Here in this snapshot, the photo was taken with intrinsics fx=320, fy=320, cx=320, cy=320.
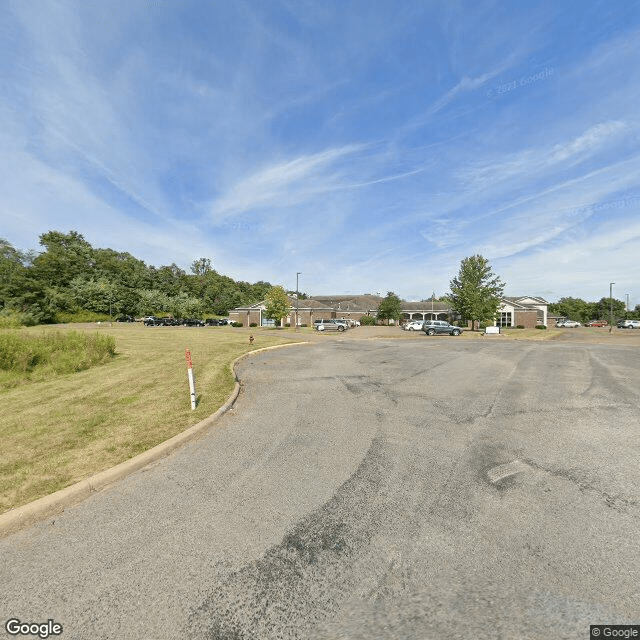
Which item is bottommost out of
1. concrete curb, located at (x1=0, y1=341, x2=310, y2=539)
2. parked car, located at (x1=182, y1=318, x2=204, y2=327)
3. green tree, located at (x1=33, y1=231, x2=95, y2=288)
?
→ concrete curb, located at (x1=0, y1=341, x2=310, y2=539)

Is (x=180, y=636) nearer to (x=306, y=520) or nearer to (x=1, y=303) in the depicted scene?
(x=306, y=520)

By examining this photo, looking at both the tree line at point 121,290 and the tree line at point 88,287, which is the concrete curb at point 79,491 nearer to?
the tree line at point 121,290

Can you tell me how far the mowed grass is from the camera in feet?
13.6

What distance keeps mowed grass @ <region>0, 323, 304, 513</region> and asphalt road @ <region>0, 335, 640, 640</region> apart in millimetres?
744

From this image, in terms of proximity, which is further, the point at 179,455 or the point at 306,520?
the point at 179,455

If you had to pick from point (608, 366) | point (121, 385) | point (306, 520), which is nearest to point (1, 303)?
point (121, 385)

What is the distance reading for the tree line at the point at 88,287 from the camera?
2207 inches

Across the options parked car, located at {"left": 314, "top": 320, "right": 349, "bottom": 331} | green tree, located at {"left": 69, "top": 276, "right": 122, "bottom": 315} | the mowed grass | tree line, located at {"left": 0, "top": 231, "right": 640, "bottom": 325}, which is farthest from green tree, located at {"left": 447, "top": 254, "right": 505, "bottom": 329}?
green tree, located at {"left": 69, "top": 276, "right": 122, "bottom": 315}

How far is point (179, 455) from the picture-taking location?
188 inches

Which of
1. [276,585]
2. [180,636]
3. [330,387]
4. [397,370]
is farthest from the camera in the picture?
[397,370]

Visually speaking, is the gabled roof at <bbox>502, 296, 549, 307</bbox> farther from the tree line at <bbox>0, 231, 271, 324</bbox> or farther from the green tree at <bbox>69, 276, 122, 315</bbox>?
the green tree at <bbox>69, 276, 122, 315</bbox>

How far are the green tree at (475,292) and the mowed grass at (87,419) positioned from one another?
126ft

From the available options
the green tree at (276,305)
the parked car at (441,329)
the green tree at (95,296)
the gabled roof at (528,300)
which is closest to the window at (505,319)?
the gabled roof at (528,300)

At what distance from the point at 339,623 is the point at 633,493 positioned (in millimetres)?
3793
